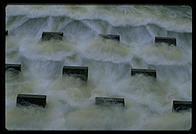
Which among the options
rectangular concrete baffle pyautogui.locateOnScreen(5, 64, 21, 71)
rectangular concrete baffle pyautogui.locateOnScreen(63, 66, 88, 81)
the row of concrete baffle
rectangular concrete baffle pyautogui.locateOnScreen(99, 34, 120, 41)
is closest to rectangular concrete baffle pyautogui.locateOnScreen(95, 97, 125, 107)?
the row of concrete baffle

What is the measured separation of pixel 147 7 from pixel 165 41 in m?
0.79

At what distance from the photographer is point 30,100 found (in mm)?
2396

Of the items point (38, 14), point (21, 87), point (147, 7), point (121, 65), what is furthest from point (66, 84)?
point (147, 7)

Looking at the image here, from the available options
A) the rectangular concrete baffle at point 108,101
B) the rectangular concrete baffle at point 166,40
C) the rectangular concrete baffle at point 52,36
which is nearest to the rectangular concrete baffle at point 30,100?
the rectangular concrete baffle at point 108,101

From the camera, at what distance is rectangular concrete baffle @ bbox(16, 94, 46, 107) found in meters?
2.40

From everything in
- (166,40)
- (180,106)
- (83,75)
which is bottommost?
(180,106)

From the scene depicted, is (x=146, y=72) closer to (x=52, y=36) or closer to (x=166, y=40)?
(x=166, y=40)

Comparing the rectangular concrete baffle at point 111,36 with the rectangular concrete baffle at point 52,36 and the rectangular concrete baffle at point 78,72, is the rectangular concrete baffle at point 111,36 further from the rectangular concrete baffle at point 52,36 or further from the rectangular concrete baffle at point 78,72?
the rectangular concrete baffle at point 78,72

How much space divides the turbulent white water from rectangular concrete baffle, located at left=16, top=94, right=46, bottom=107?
0.11ft

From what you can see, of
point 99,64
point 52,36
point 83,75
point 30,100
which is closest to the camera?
point 30,100

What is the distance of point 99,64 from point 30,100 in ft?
2.31

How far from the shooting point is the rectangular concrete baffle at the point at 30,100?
7.86 feet

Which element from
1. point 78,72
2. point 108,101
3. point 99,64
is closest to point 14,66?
point 78,72

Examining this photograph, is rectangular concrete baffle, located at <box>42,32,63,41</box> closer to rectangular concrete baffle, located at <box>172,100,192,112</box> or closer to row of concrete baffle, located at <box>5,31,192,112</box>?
row of concrete baffle, located at <box>5,31,192,112</box>
